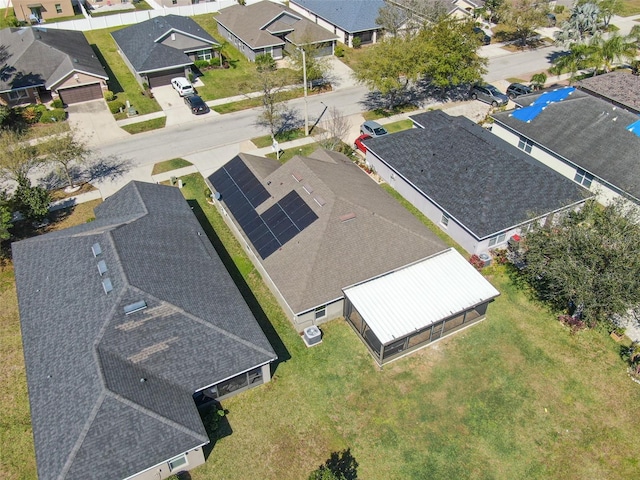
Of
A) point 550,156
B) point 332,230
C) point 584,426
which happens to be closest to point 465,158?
point 550,156

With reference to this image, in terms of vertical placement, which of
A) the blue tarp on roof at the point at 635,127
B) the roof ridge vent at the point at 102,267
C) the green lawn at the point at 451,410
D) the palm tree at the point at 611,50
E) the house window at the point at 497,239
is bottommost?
the green lawn at the point at 451,410

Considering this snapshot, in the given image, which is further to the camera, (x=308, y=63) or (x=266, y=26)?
(x=266, y=26)

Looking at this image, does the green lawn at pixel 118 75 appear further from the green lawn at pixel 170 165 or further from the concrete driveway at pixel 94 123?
the green lawn at pixel 170 165

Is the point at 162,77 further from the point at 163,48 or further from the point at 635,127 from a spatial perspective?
the point at 635,127

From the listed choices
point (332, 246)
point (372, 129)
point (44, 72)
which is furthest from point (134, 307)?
point (44, 72)

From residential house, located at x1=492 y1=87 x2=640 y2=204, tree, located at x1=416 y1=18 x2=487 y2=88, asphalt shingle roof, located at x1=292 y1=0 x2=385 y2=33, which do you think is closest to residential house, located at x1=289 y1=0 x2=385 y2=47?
asphalt shingle roof, located at x1=292 y1=0 x2=385 y2=33

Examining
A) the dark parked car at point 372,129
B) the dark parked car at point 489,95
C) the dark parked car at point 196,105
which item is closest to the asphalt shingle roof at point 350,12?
the dark parked car at point 489,95
